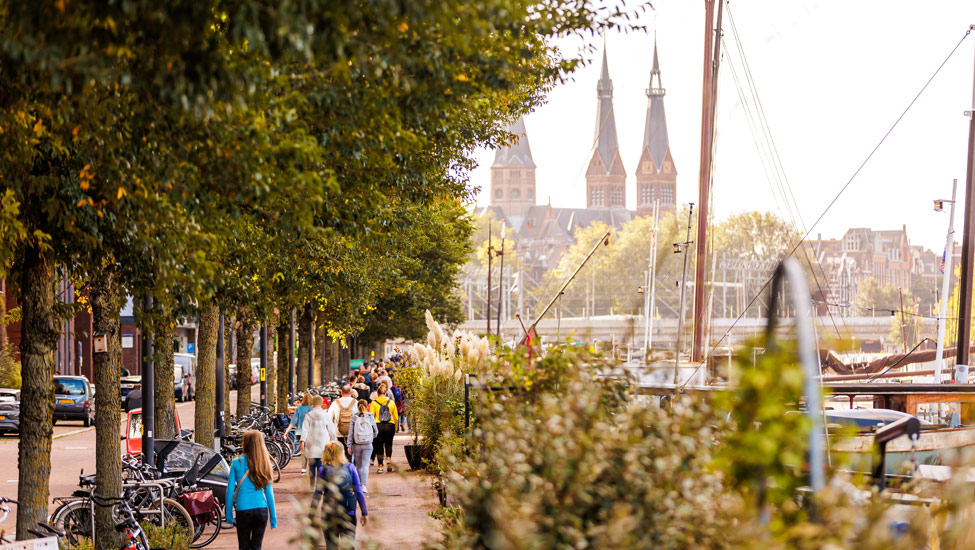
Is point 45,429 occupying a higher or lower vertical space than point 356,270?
lower

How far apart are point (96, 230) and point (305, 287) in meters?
12.6

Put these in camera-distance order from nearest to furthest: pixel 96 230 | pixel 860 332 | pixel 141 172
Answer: pixel 141 172, pixel 96 230, pixel 860 332

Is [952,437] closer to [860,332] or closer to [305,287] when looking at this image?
[305,287]

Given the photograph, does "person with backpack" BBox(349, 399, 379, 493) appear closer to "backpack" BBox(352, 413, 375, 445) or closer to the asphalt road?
"backpack" BBox(352, 413, 375, 445)

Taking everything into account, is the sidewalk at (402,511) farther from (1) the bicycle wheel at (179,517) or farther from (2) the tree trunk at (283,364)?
(2) the tree trunk at (283,364)

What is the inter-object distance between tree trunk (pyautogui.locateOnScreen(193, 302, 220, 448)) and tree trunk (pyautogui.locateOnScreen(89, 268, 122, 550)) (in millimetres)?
6674

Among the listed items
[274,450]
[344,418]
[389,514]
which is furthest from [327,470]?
[274,450]

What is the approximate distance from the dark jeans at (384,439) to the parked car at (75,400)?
15955 mm

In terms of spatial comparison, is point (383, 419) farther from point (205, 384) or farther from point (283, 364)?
point (283, 364)

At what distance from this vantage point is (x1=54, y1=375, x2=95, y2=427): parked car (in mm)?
34375

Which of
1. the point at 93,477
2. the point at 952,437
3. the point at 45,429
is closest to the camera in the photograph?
the point at 45,429

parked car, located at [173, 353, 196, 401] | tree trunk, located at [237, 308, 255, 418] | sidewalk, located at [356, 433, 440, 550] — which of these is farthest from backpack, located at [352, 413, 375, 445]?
parked car, located at [173, 353, 196, 401]

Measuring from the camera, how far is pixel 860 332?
385 ft

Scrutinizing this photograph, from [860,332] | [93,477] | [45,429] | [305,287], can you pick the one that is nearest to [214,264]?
[45,429]
